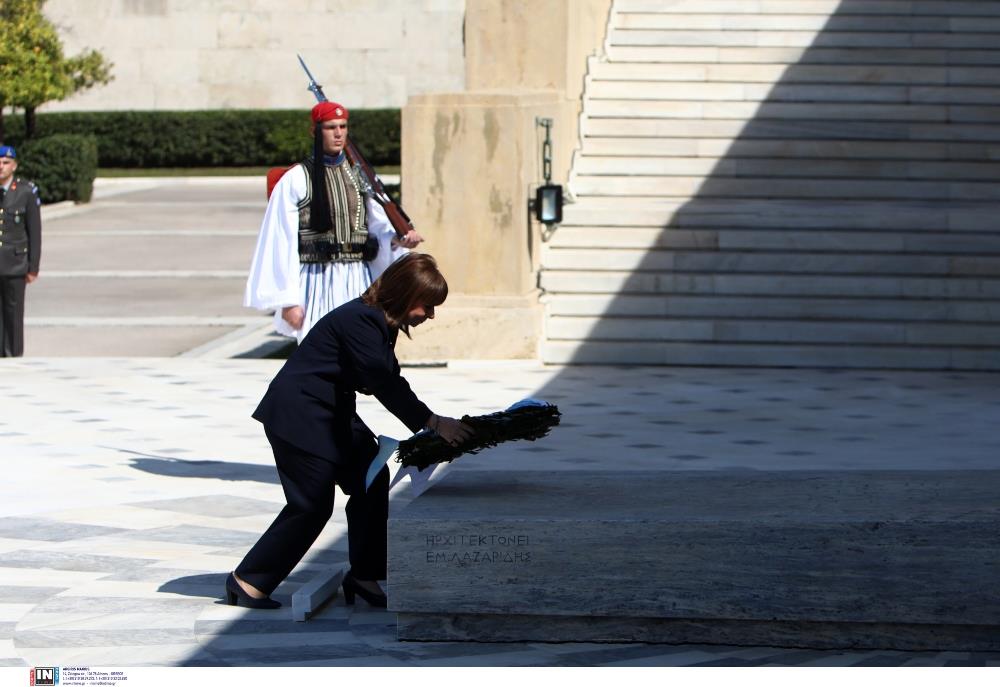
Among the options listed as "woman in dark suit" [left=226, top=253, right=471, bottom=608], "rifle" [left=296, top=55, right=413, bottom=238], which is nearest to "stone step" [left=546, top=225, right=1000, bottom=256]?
"rifle" [left=296, top=55, right=413, bottom=238]

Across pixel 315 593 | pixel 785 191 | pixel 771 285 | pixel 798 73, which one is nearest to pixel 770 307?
→ pixel 771 285

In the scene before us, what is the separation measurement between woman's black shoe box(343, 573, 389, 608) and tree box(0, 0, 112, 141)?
2984 cm

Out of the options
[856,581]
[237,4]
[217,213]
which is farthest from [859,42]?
[237,4]

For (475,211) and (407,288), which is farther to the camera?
(475,211)

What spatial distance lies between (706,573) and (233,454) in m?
5.28

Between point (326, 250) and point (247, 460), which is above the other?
point (326, 250)

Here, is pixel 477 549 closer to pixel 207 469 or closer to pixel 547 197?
pixel 207 469

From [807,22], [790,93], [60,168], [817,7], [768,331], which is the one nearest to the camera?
[768,331]

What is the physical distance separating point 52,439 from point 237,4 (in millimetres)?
32101

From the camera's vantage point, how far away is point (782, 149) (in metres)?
17.6

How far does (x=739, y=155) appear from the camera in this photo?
17641 mm

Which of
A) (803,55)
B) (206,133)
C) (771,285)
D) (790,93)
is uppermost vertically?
(803,55)

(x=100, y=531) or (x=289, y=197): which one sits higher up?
(x=289, y=197)

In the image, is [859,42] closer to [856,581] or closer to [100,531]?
[100,531]
